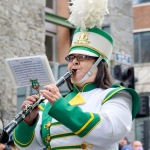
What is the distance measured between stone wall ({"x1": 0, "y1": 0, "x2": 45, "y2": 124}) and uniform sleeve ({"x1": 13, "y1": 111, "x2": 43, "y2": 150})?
24.1 feet

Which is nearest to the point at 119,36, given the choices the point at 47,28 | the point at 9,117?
the point at 47,28

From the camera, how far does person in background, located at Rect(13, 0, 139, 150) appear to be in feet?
11.0

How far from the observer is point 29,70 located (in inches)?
141

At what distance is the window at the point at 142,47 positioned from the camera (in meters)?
22.0

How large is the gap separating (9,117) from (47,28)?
11.2ft

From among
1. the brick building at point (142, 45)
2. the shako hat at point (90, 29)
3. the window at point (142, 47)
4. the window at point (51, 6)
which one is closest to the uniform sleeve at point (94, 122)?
the shako hat at point (90, 29)

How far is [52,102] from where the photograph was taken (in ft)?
11.0

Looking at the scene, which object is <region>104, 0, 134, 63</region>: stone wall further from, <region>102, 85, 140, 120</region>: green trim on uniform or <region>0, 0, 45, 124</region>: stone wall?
<region>102, 85, 140, 120</region>: green trim on uniform

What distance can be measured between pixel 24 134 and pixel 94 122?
0.53 metres

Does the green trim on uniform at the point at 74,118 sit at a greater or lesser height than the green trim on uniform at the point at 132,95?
lesser

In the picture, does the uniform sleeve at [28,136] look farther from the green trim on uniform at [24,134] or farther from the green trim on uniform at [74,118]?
the green trim on uniform at [74,118]

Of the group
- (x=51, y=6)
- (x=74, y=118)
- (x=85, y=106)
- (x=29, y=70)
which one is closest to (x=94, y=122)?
(x=74, y=118)

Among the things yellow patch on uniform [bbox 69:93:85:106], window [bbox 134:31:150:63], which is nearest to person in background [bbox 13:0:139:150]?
yellow patch on uniform [bbox 69:93:85:106]

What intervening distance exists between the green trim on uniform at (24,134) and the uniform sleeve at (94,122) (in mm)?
325
